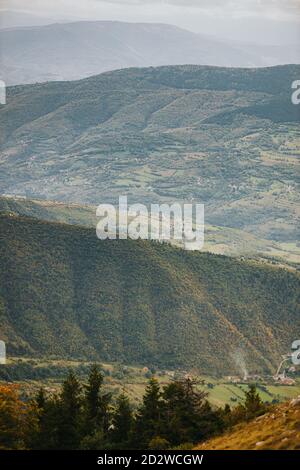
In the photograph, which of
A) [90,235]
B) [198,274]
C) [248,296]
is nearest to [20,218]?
[90,235]

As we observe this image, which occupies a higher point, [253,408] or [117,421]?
[253,408]

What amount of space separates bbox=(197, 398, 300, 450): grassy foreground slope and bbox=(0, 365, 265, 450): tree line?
21.9 feet

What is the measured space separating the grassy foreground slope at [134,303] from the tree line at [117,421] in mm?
85223

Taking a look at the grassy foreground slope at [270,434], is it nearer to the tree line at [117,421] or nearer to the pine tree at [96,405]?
the tree line at [117,421]

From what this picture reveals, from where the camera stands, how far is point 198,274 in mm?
178125

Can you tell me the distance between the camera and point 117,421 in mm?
55531

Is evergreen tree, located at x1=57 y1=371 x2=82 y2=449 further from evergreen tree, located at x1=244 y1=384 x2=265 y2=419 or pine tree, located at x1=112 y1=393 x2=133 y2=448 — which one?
evergreen tree, located at x1=244 y1=384 x2=265 y2=419

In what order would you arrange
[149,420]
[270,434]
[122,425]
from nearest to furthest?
[270,434], [149,420], [122,425]

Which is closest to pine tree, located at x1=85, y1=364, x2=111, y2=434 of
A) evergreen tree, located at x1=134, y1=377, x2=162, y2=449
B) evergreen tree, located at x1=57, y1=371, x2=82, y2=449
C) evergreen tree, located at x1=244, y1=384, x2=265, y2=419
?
Result: evergreen tree, located at x1=57, y1=371, x2=82, y2=449

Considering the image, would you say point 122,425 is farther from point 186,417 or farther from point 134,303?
point 134,303

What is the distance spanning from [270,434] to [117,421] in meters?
19.0

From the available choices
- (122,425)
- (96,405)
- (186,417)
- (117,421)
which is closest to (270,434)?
(186,417)

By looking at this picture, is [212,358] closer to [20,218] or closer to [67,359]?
[67,359]

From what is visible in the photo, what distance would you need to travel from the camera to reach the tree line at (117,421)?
52.2 m
